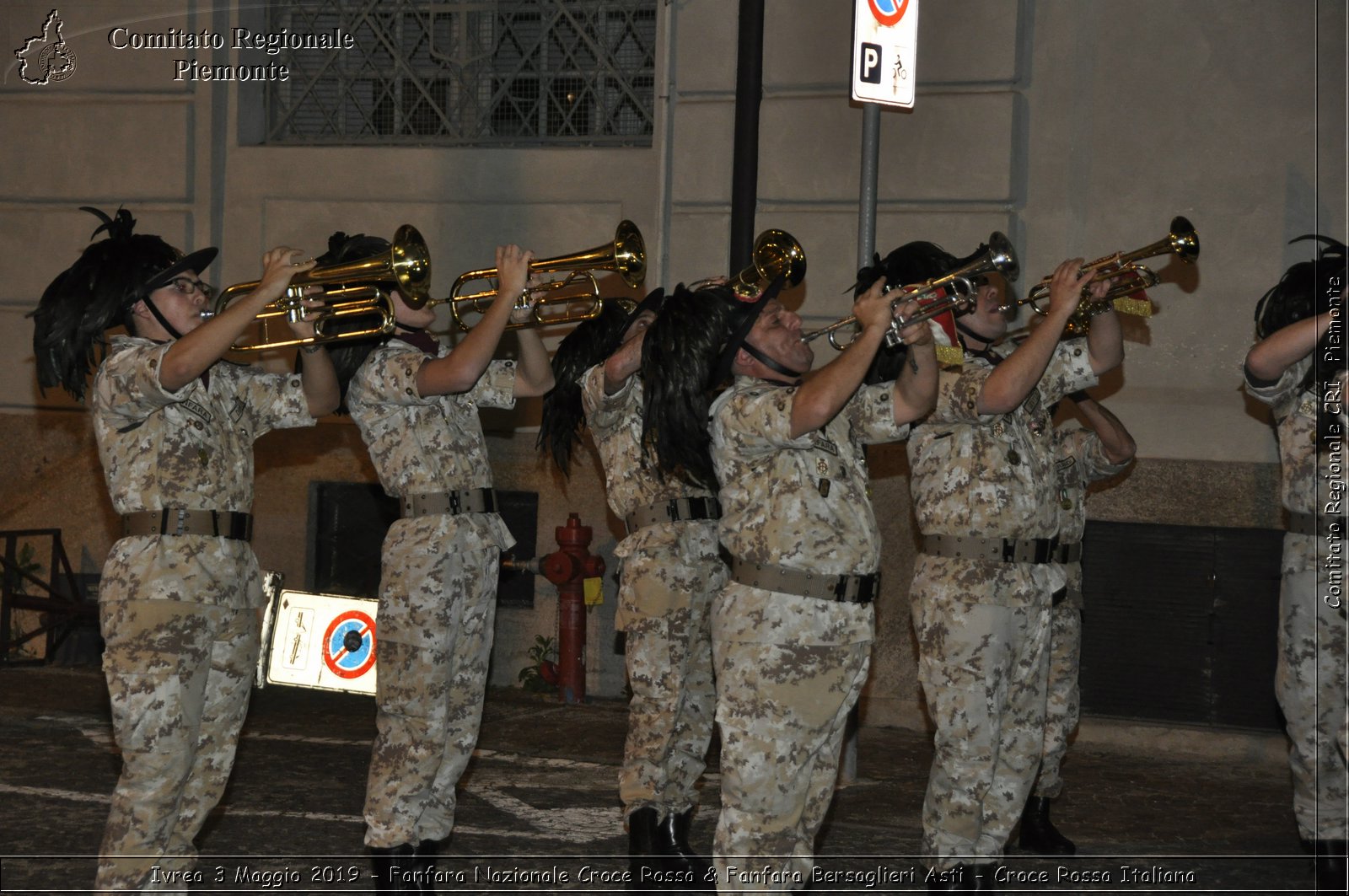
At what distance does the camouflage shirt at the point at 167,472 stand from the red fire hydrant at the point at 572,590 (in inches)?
147

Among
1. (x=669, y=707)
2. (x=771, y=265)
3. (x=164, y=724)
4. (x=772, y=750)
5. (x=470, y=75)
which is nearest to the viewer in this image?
(x=772, y=750)

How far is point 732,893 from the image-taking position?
4406 millimetres

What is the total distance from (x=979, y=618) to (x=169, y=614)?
2.79 meters

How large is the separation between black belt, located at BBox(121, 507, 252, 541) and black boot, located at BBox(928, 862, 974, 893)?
2.79 meters

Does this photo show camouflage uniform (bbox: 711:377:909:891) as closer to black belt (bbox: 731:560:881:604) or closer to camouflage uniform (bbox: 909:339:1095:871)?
black belt (bbox: 731:560:881:604)

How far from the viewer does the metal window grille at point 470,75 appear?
31.3 ft

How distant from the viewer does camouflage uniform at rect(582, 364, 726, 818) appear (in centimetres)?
577

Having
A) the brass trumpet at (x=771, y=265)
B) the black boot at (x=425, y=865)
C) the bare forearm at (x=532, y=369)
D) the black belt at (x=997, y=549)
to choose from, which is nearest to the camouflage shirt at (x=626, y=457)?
the bare forearm at (x=532, y=369)

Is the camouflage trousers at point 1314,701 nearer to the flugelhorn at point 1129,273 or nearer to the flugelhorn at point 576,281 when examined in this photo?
the flugelhorn at point 1129,273

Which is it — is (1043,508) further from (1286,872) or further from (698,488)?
(1286,872)

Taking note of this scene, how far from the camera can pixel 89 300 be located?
16.3 ft

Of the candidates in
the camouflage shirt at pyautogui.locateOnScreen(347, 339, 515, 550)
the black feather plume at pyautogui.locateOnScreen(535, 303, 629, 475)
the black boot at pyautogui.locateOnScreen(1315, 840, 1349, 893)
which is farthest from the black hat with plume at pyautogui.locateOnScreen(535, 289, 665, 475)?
the black boot at pyautogui.locateOnScreen(1315, 840, 1349, 893)

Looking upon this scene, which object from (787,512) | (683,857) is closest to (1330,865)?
(683,857)

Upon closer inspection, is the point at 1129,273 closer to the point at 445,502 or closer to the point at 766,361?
the point at 766,361
